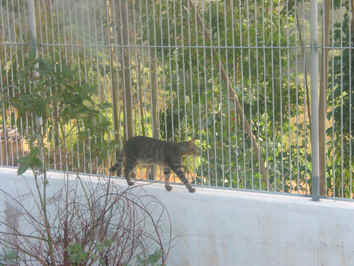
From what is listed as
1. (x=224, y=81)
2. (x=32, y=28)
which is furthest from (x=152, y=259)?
(x=32, y=28)

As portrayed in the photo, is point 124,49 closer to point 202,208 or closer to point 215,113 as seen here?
point 215,113

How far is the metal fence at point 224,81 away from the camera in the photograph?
13.1ft

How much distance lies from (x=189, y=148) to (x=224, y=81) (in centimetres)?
62

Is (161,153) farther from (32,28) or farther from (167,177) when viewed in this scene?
(32,28)

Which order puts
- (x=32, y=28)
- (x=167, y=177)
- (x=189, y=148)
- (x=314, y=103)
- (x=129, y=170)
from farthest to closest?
(x=32, y=28) → (x=129, y=170) → (x=167, y=177) → (x=189, y=148) → (x=314, y=103)

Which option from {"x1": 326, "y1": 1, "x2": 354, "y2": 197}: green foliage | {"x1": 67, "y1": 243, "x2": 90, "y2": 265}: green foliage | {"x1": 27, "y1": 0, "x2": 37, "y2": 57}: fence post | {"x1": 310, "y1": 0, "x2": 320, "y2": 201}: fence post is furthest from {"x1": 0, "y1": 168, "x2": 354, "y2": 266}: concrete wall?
{"x1": 27, "y1": 0, "x2": 37, "y2": 57}: fence post

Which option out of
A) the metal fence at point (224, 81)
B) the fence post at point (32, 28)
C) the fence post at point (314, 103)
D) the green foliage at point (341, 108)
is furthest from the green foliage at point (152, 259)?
the fence post at point (32, 28)

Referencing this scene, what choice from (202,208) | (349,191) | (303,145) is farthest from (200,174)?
(349,191)

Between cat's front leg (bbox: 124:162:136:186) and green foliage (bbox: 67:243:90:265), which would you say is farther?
cat's front leg (bbox: 124:162:136:186)

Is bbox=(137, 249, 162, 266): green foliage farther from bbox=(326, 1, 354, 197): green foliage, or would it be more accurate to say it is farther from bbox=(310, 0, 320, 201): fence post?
bbox=(326, 1, 354, 197): green foliage

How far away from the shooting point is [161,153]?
4637 mm

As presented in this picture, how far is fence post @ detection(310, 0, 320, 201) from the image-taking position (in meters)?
3.93

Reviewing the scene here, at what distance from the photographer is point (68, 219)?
4797 millimetres

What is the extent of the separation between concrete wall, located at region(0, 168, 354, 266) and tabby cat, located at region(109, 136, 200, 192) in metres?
0.16
